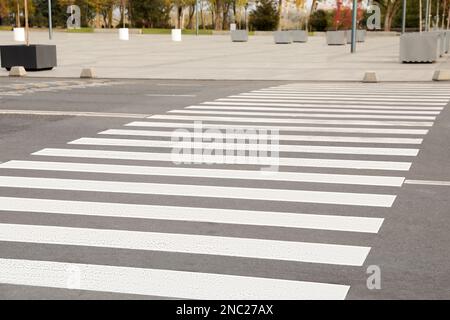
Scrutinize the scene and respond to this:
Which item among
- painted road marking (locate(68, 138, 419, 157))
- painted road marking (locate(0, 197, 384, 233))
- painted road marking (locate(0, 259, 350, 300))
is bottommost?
painted road marking (locate(0, 259, 350, 300))

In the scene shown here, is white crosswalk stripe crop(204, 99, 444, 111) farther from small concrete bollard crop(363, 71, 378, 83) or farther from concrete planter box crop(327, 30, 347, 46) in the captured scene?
concrete planter box crop(327, 30, 347, 46)

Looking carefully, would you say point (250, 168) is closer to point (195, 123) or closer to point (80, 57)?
point (195, 123)

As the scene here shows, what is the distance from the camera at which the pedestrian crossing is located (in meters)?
5.05

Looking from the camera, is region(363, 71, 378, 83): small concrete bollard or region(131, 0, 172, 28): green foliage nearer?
region(363, 71, 378, 83): small concrete bollard

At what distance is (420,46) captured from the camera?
93.8 ft

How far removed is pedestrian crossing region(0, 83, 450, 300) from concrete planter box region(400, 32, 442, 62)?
16.5 meters

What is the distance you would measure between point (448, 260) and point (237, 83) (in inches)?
664

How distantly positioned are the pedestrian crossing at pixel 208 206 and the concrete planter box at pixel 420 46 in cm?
1655

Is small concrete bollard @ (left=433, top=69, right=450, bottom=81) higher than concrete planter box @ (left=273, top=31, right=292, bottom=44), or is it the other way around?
concrete planter box @ (left=273, top=31, right=292, bottom=44)

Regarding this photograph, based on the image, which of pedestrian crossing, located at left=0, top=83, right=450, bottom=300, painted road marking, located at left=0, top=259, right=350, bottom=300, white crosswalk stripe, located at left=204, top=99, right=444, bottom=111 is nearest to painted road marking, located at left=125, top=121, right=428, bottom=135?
pedestrian crossing, located at left=0, top=83, right=450, bottom=300

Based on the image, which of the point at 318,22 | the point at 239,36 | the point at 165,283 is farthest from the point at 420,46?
the point at 318,22

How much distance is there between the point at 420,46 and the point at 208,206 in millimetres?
23808

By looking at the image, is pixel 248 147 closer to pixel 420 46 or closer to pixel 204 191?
pixel 204 191

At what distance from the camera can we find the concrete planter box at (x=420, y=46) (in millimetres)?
28250
